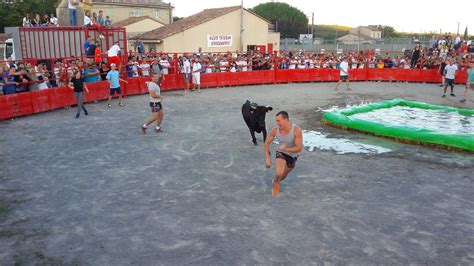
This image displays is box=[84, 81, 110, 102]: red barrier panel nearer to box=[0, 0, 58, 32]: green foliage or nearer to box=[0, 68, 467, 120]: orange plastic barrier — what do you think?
box=[0, 68, 467, 120]: orange plastic barrier

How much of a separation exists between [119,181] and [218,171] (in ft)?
6.14

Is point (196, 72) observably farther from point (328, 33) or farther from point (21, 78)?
point (328, 33)

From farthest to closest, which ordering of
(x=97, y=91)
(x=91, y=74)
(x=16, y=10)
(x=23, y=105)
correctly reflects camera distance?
(x=16, y=10)
(x=97, y=91)
(x=91, y=74)
(x=23, y=105)

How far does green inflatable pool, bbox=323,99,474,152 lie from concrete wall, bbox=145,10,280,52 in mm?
23067

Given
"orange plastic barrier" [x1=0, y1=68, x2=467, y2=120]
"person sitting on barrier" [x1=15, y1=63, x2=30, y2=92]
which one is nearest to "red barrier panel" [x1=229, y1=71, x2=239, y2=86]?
"orange plastic barrier" [x1=0, y1=68, x2=467, y2=120]

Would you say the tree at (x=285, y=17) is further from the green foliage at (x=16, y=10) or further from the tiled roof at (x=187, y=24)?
the tiled roof at (x=187, y=24)

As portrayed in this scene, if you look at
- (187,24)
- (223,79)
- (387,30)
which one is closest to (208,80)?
(223,79)

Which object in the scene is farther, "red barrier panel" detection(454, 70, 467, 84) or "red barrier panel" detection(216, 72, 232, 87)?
"red barrier panel" detection(454, 70, 467, 84)

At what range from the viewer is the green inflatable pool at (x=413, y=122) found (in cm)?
943

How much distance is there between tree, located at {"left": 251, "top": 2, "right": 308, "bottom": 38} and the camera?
84000mm

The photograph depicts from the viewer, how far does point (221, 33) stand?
36594 mm

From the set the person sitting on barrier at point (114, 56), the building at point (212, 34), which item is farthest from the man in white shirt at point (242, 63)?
the building at point (212, 34)

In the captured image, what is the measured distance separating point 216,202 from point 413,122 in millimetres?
8203

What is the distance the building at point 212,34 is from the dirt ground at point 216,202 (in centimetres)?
2436
